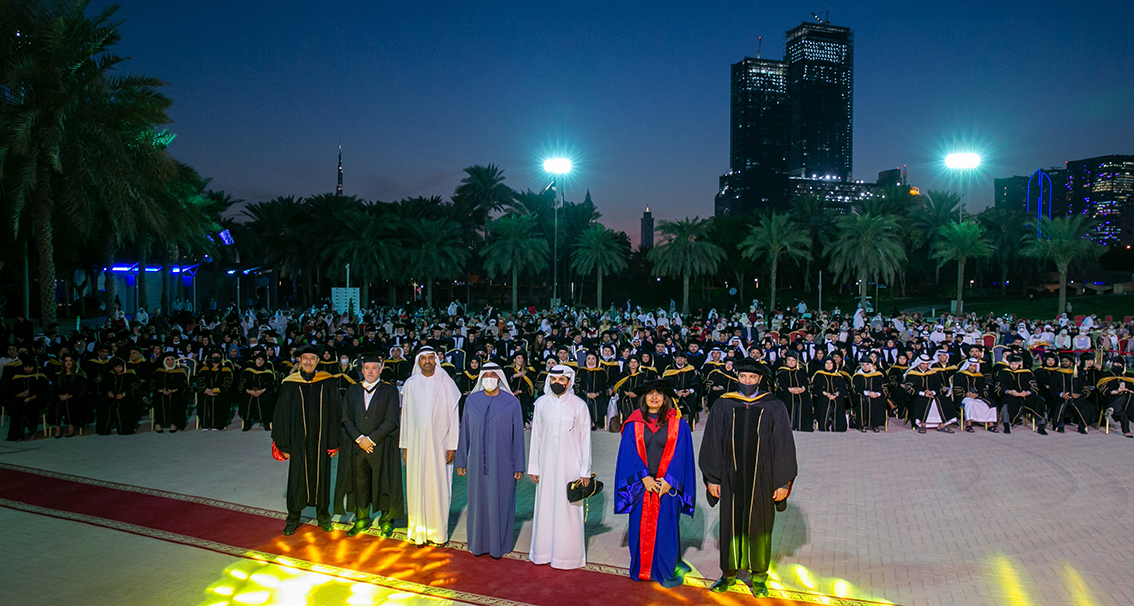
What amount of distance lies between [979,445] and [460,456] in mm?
9638

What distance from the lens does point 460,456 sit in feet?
23.0

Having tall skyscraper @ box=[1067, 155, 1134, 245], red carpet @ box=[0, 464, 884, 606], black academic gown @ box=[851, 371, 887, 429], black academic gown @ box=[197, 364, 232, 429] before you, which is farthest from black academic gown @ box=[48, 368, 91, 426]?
tall skyscraper @ box=[1067, 155, 1134, 245]

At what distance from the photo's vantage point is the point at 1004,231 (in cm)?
5516

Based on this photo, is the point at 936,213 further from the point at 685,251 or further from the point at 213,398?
the point at 213,398

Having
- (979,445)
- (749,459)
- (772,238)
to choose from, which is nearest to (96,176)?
(749,459)

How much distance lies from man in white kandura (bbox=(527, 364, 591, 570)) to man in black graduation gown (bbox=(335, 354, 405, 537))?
1743 mm

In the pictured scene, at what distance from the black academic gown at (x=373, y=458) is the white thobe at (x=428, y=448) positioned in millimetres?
147

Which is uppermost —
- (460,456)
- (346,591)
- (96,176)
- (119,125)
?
(119,125)

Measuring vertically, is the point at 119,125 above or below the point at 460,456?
above

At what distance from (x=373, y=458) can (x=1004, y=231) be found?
6036cm

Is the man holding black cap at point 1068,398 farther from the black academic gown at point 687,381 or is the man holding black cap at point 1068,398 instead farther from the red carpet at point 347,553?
the red carpet at point 347,553

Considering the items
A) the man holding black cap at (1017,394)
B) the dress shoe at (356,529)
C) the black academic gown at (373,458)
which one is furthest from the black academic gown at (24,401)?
the man holding black cap at (1017,394)

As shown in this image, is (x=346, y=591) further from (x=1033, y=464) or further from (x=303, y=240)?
(x=303, y=240)

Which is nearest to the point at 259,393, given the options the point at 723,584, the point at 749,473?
the point at 723,584
